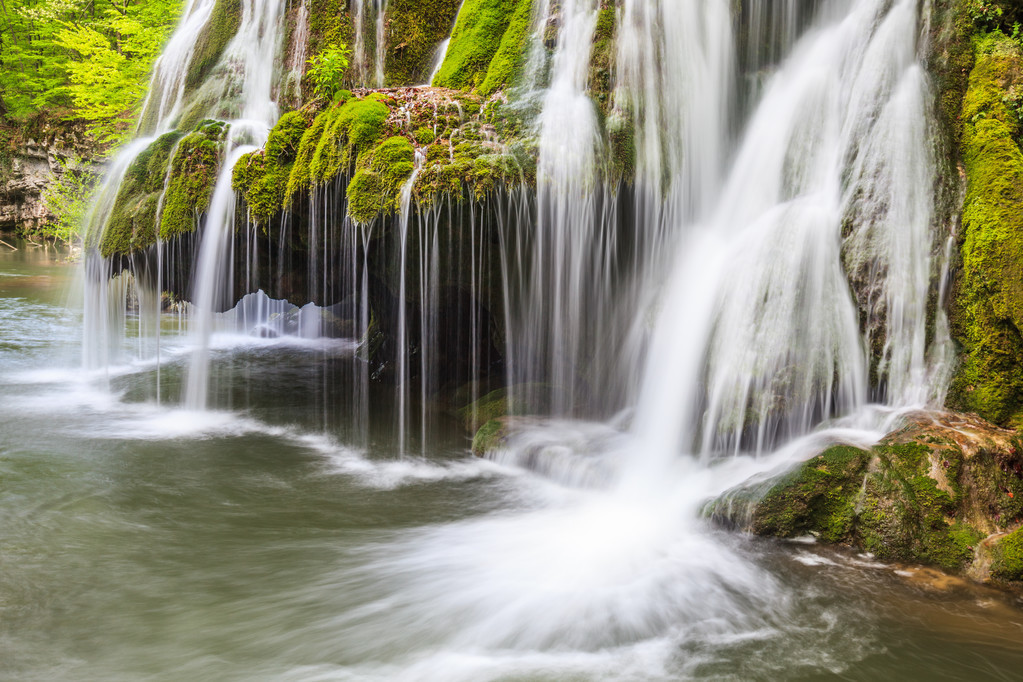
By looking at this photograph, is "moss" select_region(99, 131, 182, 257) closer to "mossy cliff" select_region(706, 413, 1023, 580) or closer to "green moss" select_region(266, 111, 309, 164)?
"green moss" select_region(266, 111, 309, 164)

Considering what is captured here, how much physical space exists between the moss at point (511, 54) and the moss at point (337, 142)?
1.40 m

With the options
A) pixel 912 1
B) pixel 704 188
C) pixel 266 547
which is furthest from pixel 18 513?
pixel 912 1

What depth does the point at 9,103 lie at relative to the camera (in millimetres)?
31625

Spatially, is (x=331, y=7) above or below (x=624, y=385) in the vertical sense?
above

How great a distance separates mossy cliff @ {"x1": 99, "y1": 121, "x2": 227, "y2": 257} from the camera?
9.41m

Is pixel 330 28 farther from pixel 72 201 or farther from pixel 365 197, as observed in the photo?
pixel 72 201

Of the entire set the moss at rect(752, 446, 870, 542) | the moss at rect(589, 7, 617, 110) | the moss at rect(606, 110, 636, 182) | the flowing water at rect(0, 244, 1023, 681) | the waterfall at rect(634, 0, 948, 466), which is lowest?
the flowing water at rect(0, 244, 1023, 681)

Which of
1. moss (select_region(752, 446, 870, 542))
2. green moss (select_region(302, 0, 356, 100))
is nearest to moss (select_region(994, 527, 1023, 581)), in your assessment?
moss (select_region(752, 446, 870, 542))

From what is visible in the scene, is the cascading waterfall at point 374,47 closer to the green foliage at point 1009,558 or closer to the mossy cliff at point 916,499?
the mossy cliff at point 916,499

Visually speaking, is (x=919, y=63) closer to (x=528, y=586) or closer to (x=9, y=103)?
(x=528, y=586)

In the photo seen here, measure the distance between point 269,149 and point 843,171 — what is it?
689 centimetres

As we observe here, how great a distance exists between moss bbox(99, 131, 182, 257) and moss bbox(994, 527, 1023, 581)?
10.1m

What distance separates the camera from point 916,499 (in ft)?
17.3

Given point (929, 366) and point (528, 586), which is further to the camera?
point (929, 366)
